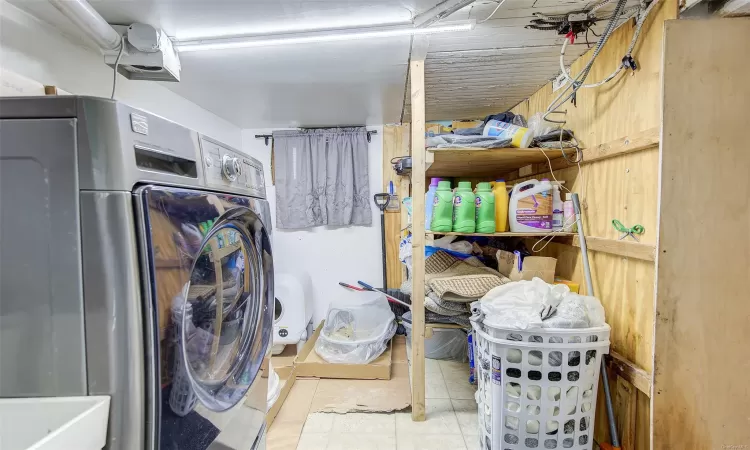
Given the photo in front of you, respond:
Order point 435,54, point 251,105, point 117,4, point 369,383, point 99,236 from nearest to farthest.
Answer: point 99,236
point 117,4
point 435,54
point 369,383
point 251,105

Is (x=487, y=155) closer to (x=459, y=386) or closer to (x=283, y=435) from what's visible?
(x=459, y=386)

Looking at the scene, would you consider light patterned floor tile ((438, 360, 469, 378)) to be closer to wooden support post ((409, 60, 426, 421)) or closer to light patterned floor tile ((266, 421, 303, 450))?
wooden support post ((409, 60, 426, 421))

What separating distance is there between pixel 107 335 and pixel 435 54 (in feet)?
5.68

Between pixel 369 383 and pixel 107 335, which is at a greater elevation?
pixel 107 335

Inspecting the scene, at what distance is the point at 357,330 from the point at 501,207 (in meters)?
1.43

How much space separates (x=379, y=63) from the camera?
1.76 metres

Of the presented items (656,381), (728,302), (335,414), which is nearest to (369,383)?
(335,414)

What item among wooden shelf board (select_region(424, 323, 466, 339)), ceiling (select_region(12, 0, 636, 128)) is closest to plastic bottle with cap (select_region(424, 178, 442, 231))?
wooden shelf board (select_region(424, 323, 466, 339))

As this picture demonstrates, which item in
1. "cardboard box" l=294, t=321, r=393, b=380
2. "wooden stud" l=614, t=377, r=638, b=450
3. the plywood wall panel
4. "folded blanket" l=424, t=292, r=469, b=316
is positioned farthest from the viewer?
"cardboard box" l=294, t=321, r=393, b=380

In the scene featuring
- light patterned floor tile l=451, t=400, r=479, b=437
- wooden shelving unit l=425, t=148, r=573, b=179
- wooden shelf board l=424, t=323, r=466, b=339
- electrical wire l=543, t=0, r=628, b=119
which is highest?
electrical wire l=543, t=0, r=628, b=119

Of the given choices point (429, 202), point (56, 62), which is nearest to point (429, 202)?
point (429, 202)

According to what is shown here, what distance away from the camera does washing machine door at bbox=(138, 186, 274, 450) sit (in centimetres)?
58

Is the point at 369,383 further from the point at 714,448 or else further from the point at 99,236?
the point at 99,236

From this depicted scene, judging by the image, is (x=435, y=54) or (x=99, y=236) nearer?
(x=99, y=236)
